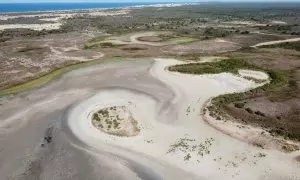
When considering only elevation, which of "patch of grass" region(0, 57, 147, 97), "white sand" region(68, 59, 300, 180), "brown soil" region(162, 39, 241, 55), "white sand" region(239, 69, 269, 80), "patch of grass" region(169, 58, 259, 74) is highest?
"white sand" region(68, 59, 300, 180)

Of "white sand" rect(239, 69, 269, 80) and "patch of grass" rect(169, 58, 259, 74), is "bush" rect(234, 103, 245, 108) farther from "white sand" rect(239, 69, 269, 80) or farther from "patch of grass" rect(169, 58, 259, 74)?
"patch of grass" rect(169, 58, 259, 74)

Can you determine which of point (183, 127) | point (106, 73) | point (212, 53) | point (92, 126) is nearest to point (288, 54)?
point (212, 53)

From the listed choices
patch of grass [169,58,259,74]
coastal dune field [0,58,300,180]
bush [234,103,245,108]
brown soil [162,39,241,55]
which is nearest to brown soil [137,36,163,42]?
brown soil [162,39,241,55]

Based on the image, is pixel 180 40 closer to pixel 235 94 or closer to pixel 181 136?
pixel 235 94

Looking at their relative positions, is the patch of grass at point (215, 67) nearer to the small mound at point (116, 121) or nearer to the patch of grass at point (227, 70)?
the patch of grass at point (227, 70)

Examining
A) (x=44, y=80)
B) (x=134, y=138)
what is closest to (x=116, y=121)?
(x=134, y=138)

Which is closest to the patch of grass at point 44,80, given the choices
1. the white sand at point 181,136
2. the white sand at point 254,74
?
the white sand at point 181,136

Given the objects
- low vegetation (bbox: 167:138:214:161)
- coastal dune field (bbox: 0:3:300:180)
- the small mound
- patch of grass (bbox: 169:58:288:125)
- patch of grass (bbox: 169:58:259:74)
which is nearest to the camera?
coastal dune field (bbox: 0:3:300:180)

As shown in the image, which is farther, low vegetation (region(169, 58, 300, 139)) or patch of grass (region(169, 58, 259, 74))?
patch of grass (region(169, 58, 259, 74))
